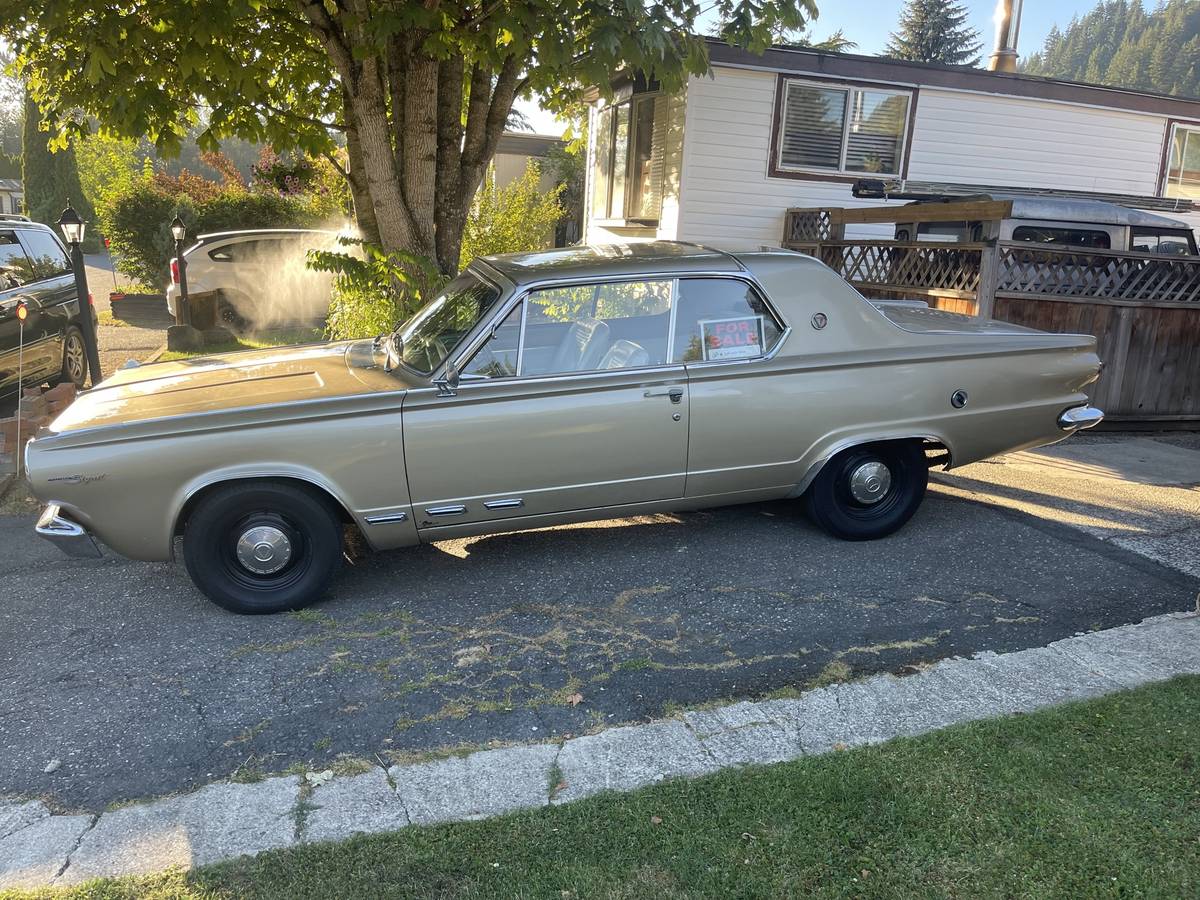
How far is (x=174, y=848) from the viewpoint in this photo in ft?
9.28

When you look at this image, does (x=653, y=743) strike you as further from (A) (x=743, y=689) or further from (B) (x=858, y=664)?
(B) (x=858, y=664)

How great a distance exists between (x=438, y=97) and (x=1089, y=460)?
6326 mm

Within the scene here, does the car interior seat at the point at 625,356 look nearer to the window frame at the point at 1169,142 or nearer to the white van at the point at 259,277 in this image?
the white van at the point at 259,277

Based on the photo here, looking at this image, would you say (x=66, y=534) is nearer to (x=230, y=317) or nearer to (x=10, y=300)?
(x=10, y=300)

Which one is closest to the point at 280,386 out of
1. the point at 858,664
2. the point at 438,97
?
the point at 858,664

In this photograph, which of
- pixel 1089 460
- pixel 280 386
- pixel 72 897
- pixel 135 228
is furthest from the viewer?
pixel 135 228

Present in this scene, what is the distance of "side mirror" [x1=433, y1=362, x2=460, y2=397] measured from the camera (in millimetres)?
4539

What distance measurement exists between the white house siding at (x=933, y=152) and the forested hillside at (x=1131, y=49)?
2262 inches

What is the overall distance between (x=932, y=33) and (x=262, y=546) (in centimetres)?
4672

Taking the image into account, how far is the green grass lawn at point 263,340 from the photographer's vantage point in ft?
38.9

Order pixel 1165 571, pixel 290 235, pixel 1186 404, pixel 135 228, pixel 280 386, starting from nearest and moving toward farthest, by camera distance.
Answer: pixel 280 386, pixel 1165 571, pixel 1186 404, pixel 290 235, pixel 135 228

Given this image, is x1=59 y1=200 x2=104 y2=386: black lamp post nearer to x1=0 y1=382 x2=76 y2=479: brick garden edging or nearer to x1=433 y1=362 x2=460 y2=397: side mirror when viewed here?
x1=0 y1=382 x2=76 y2=479: brick garden edging

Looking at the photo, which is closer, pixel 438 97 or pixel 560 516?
pixel 560 516

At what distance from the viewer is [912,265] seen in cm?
887
